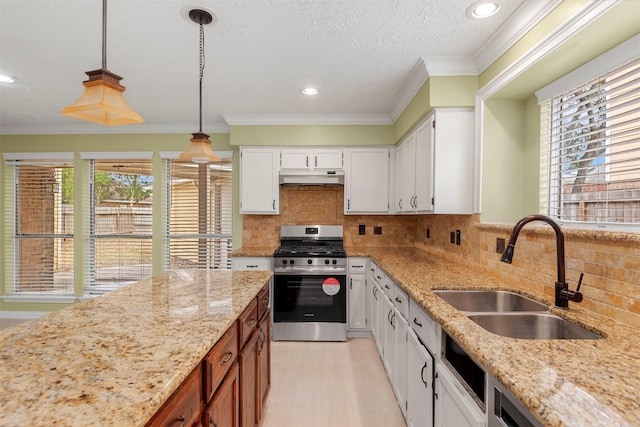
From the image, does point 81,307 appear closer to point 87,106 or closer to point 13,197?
point 87,106

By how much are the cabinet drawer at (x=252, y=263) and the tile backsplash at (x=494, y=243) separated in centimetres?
57

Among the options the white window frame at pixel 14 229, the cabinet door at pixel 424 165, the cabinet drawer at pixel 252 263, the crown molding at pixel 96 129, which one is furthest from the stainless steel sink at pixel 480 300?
the white window frame at pixel 14 229

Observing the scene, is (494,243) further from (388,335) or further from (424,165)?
(388,335)

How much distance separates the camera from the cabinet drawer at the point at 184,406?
789 millimetres

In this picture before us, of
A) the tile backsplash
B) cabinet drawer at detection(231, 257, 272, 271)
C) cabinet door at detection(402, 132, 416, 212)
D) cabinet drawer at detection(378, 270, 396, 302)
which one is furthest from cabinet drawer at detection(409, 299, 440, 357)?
cabinet drawer at detection(231, 257, 272, 271)

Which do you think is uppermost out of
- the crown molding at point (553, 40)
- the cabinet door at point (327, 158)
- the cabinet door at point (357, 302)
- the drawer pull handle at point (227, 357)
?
the crown molding at point (553, 40)

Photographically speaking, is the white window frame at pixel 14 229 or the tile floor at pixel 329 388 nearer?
the tile floor at pixel 329 388

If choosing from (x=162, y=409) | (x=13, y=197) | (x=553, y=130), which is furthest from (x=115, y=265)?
(x=553, y=130)

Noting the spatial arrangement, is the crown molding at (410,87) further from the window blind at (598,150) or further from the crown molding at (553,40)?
the window blind at (598,150)

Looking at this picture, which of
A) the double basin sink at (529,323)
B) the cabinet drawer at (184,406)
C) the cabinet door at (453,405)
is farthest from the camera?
the double basin sink at (529,323)

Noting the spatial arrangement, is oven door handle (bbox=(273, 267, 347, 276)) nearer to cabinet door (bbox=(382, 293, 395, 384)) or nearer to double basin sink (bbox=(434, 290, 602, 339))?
cabinet door (bbox=(382, 293, 395, 384))

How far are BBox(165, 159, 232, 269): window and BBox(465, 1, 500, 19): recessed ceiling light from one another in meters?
3.15

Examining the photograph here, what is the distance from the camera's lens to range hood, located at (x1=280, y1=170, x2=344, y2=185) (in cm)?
361

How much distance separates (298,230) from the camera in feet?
12.8
